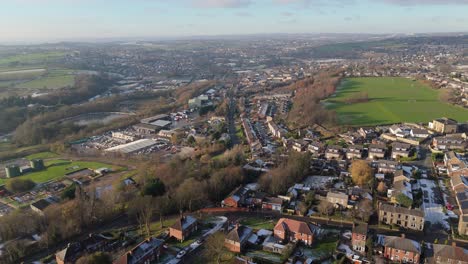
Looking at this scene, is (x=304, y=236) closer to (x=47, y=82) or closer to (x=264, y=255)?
(x=264, y=255)

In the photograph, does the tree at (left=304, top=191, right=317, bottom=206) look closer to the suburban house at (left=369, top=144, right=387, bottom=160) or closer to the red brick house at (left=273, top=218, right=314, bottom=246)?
the red brick house at (left=273, top=218, right=314, bottom=246)

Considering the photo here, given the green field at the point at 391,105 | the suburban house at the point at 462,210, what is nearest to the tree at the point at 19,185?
the suburban house at the point at 462,210

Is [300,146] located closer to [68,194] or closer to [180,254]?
[180,254]

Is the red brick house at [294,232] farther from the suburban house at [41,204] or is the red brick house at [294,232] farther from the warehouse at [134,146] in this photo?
the warehouse at [134,146]

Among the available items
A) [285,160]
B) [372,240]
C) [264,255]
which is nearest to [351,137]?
[285,160]

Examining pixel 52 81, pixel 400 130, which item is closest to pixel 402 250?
pixel 400 130

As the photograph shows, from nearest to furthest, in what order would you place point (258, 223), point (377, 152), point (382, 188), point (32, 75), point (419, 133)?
1. point (258, 223)
2. point (382, 188)
3. point (377, 152)
4. point (419, 133)
5. point (32, 75)
